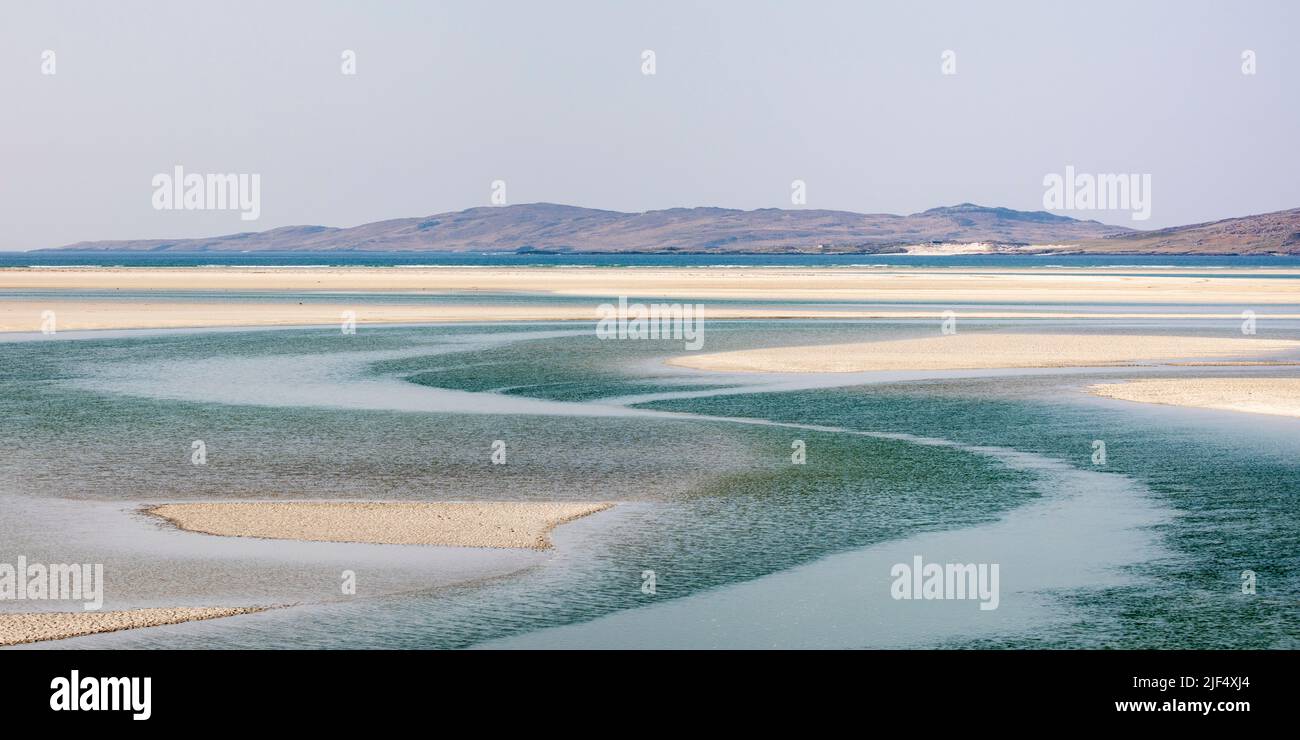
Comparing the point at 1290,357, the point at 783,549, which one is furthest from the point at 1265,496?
the point at 1290,357

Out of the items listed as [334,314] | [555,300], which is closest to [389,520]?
[334,314]

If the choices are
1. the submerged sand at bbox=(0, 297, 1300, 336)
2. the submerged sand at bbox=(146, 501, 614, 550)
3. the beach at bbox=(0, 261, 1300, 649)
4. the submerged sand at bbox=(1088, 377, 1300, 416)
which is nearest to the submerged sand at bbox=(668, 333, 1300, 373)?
the beach at bbox=(0, 261, 1300, 649)

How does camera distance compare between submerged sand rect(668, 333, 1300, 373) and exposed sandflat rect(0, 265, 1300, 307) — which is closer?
submerged sand rect(668, 333, 1300, 373)

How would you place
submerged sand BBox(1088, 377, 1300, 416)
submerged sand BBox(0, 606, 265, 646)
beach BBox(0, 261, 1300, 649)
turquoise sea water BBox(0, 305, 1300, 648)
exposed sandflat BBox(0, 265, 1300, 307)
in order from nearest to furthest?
submerged sand BBox(0, 606, 265, 646) → turquoise sea water BBox(0, 305, 1300, 648) → beach BBox(0, 261, 1300, 649) → submerged sand BBox(1088, 377, 1300, 416) → exposed sandflat BBox(0, 265, 1300, 307)

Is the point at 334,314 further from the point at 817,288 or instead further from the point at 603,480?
the point at 603,480

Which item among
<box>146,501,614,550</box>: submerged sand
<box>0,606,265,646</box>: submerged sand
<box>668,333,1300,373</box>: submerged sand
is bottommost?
<box>0,606,265,646</box>: submerged sand

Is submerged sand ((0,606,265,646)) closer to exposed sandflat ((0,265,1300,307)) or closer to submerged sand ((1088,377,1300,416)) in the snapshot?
submerged sand ((1088,377,1300,416))

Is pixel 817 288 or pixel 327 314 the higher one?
pixel 817 288
